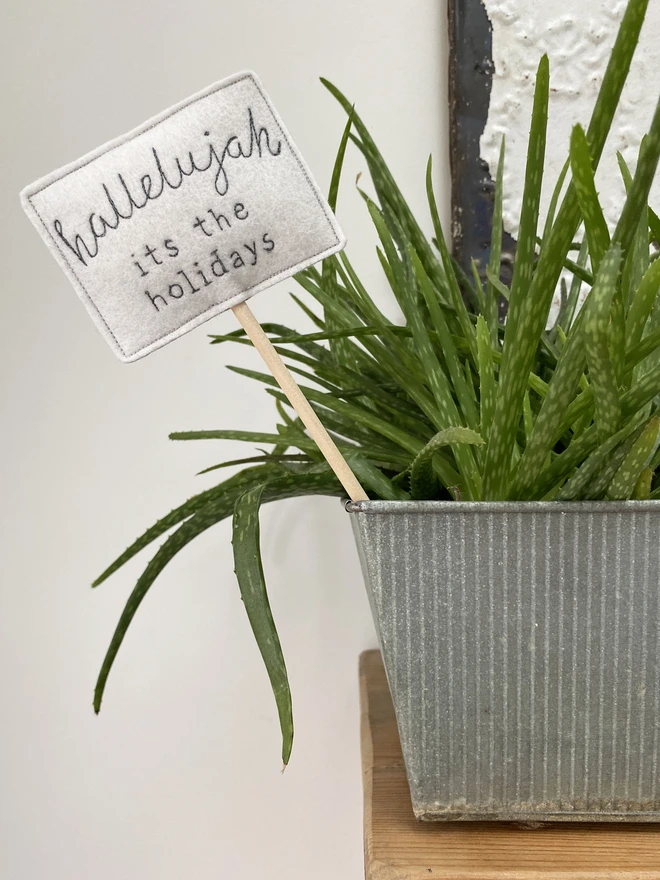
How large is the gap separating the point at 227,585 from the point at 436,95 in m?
0.46

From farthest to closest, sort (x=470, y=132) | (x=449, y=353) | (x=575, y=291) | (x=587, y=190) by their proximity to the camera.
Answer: (x=470, y=132) < (x=575, y=291) < (x=449, y=353) < (x=587, y=190)

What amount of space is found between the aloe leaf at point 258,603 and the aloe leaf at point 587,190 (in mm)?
167

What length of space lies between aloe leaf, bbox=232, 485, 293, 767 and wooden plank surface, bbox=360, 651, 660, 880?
75mm

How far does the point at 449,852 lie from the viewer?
0.30 m

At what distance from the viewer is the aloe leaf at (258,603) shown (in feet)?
0.87

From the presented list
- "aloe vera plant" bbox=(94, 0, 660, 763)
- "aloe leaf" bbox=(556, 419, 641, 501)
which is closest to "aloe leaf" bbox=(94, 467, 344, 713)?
"aloe vera plant" bbox=(94, 0, 660, 763)

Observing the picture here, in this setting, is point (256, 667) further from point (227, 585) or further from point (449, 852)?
point (449, 852)

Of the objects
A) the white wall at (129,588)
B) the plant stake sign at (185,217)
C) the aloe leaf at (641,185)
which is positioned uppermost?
the plant stake sign at (185,217)

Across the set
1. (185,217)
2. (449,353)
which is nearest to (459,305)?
(449,353)

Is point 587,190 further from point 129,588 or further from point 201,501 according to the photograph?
point 129,588

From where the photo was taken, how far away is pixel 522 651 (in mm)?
297

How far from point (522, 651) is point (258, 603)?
4.4 inches

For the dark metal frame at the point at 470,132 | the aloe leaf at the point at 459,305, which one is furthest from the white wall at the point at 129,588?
the aloe leaf at the point at 459,305

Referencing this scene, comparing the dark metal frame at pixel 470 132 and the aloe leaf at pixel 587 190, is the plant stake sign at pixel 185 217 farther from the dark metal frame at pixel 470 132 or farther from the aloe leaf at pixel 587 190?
the dark metal frame at pixel 470 132
